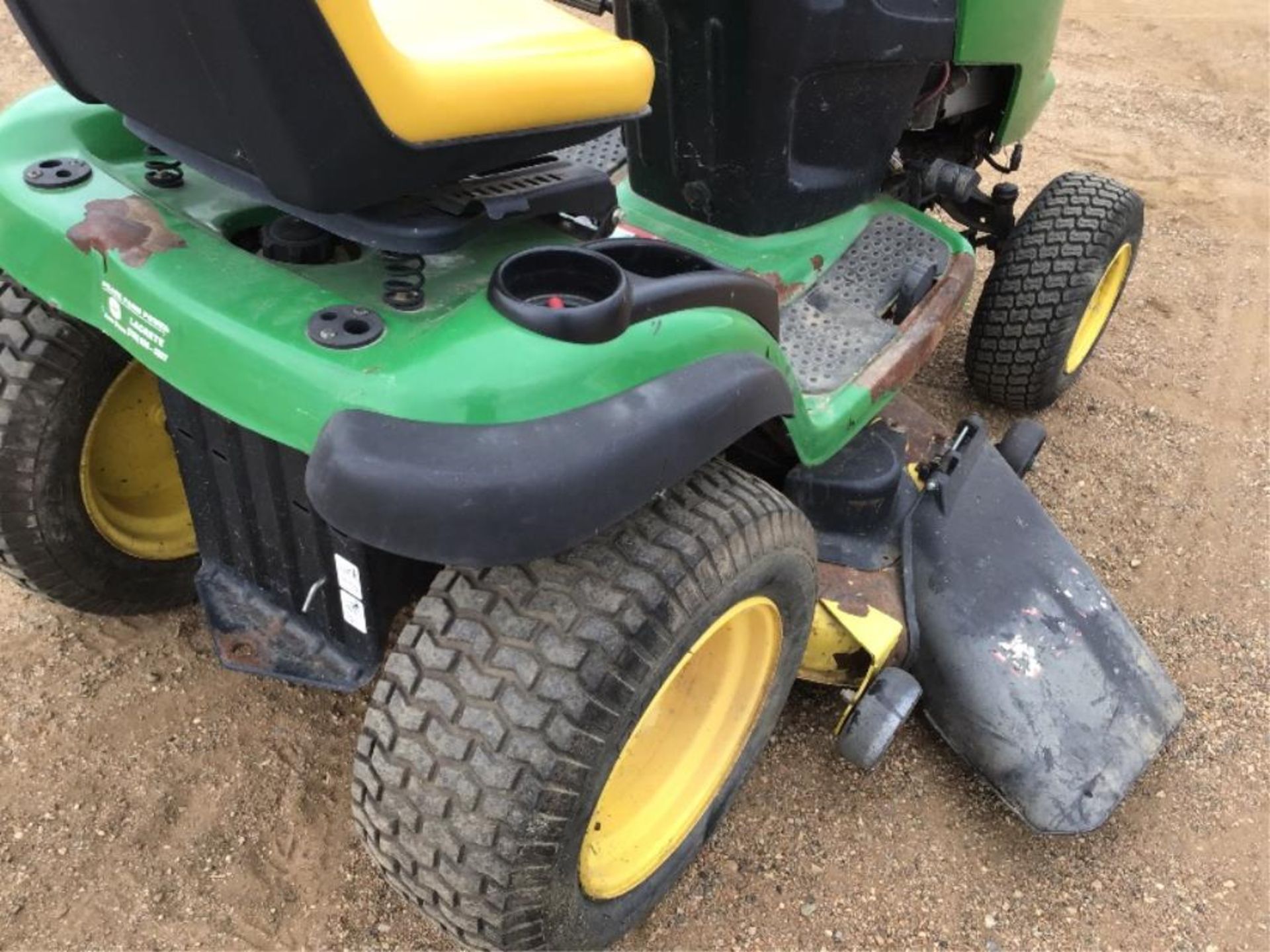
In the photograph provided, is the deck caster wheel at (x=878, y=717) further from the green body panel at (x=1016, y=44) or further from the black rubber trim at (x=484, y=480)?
the green body panel at (x=1016, y=44)

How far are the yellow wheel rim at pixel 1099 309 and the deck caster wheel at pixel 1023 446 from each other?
56 centimetres

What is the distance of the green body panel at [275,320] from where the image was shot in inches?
47.8

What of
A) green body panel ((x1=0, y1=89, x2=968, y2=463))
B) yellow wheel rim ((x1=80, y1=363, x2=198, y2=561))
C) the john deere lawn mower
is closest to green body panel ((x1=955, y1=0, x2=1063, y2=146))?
the john deere lawn mower

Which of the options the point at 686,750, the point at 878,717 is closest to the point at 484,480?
the point at 686,750

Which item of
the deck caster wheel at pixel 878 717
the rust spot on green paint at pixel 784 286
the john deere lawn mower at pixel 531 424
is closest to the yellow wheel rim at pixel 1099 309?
the john deere lawn mower at pixel 531 424

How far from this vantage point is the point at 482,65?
47.7 inches

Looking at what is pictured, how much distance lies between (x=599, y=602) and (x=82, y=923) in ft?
3.42

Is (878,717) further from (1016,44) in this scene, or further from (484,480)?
(1016,44)

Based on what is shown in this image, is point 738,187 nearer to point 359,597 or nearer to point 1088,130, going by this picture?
point 359,597

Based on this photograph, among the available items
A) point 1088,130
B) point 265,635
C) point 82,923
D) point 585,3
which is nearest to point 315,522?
point 265,635

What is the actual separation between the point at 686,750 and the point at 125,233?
3.54 feet

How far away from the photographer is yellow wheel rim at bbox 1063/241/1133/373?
2.95m

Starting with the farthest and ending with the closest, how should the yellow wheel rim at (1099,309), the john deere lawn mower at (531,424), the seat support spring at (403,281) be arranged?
the yellow wheel rim at (1099,309), the seat support spring at (403,281), the john deere lawn mower at (531,424)

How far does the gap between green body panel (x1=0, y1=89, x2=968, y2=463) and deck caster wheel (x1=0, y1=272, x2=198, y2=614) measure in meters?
0.24
